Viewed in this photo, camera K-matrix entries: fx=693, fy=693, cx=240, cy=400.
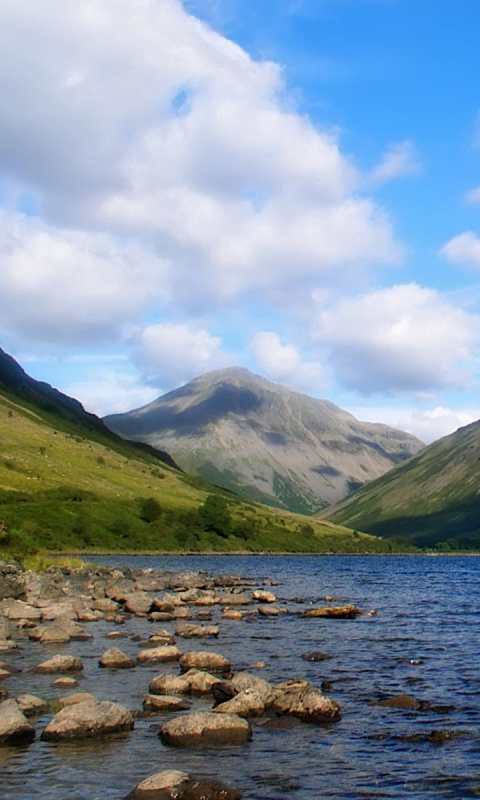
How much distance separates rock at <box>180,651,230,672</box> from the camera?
3095 centimetres

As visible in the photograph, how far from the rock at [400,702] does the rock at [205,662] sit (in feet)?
26.0

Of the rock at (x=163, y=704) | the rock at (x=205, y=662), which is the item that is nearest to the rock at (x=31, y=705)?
the rock at (x=163, y=704)

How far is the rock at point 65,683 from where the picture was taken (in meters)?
26.9

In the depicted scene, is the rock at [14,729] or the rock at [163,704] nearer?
the rock at [14,729]

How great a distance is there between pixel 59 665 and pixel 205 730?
38.7 feet

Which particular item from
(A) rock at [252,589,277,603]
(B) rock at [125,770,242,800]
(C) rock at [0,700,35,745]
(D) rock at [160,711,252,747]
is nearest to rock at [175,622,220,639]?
(A) rock at [252,589,277,603]

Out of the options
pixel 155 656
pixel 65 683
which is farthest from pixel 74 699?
pixel 155 656

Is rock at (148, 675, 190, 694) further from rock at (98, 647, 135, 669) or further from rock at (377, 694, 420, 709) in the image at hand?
rock at (377, 694, 420, 709)

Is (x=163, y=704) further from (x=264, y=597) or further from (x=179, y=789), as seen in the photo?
(x=264, y=597)

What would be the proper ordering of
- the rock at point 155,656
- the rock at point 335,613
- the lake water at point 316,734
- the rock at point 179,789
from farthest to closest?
the rock at point 335,613 < the rock at point 155,656 < the lake water at point 316,734 < the rock at point 179,789

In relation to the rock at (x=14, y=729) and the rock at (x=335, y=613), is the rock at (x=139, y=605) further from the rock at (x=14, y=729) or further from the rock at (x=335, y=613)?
the rock at (x=14, y=729)

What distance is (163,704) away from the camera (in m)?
24.2

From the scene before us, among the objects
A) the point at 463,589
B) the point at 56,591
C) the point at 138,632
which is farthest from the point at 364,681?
the point at 463,589

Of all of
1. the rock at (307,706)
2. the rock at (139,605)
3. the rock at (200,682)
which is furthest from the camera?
the rock at (139,605)
